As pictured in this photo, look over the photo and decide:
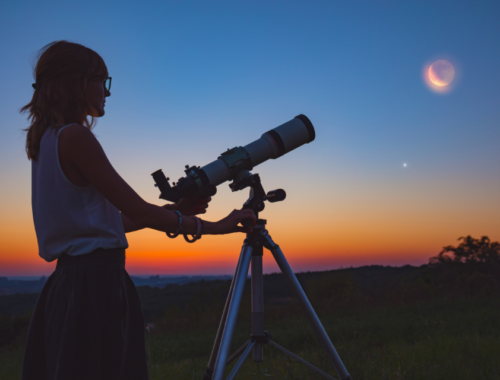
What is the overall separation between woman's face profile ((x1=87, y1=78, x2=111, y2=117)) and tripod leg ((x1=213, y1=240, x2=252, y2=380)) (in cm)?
127

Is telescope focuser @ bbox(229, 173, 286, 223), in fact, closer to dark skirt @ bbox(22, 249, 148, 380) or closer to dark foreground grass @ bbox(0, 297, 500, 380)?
dark skirt @ bbox(22, 249, 148, 380)

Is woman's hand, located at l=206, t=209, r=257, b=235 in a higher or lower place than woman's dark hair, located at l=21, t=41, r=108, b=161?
lower

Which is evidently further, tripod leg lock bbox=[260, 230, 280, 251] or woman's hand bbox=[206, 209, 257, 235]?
tripod leg lock bbox=[260, 230, 280, 251]

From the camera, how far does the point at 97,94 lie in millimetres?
1831

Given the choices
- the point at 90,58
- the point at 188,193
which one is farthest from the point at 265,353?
the point at 90,58

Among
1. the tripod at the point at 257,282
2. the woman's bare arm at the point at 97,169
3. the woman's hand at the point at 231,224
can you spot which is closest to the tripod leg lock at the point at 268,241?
the tripod at the point at 257,282

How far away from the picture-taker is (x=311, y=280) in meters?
13.5

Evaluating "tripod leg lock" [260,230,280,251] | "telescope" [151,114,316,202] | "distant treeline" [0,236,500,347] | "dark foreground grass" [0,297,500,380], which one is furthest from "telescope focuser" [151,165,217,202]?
"distant treeline" [0,236,500,347]

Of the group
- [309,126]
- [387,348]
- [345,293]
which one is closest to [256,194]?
[309,126]

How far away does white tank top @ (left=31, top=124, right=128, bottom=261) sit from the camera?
160cm

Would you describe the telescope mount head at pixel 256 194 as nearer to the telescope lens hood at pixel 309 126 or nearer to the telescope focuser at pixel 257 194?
the telescope focuser at pixel 257 194

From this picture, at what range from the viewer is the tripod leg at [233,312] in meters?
2.14

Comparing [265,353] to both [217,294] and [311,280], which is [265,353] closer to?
[217,294]

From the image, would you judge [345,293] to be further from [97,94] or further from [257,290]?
[97,94]
